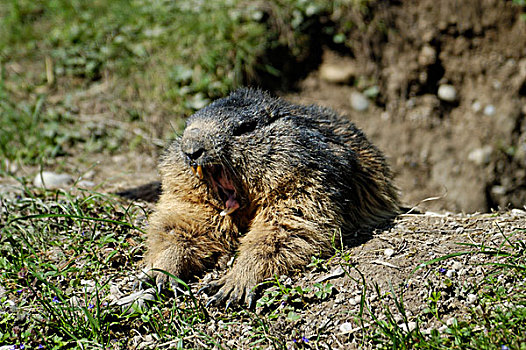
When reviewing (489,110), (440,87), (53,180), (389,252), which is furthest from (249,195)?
(489,110)

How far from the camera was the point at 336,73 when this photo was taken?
7.37 m

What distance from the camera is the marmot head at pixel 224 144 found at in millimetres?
3400

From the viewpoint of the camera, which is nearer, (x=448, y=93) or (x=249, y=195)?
(x=249, y=195)

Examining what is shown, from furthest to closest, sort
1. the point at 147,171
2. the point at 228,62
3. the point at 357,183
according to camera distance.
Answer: the point at 228,62, the point at 147,171, the point at 357,183

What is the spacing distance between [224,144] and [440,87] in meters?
5.15

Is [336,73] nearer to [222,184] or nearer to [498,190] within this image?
[498,190]

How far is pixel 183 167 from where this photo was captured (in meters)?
3.71

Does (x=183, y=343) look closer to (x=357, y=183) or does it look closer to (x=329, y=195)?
(x=329, y=195)

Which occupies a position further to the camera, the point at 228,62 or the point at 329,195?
the point at 228,62

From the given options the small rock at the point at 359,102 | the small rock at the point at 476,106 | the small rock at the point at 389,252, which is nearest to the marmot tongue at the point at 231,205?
the small rock at the point at 389,252

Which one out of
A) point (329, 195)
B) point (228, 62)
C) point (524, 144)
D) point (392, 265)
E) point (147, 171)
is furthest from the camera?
point (524, 144)

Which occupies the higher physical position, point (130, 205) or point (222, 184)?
point (222, 184)

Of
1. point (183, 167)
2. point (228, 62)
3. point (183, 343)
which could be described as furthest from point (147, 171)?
point (183, 343)

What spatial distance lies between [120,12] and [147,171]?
2.78 m
